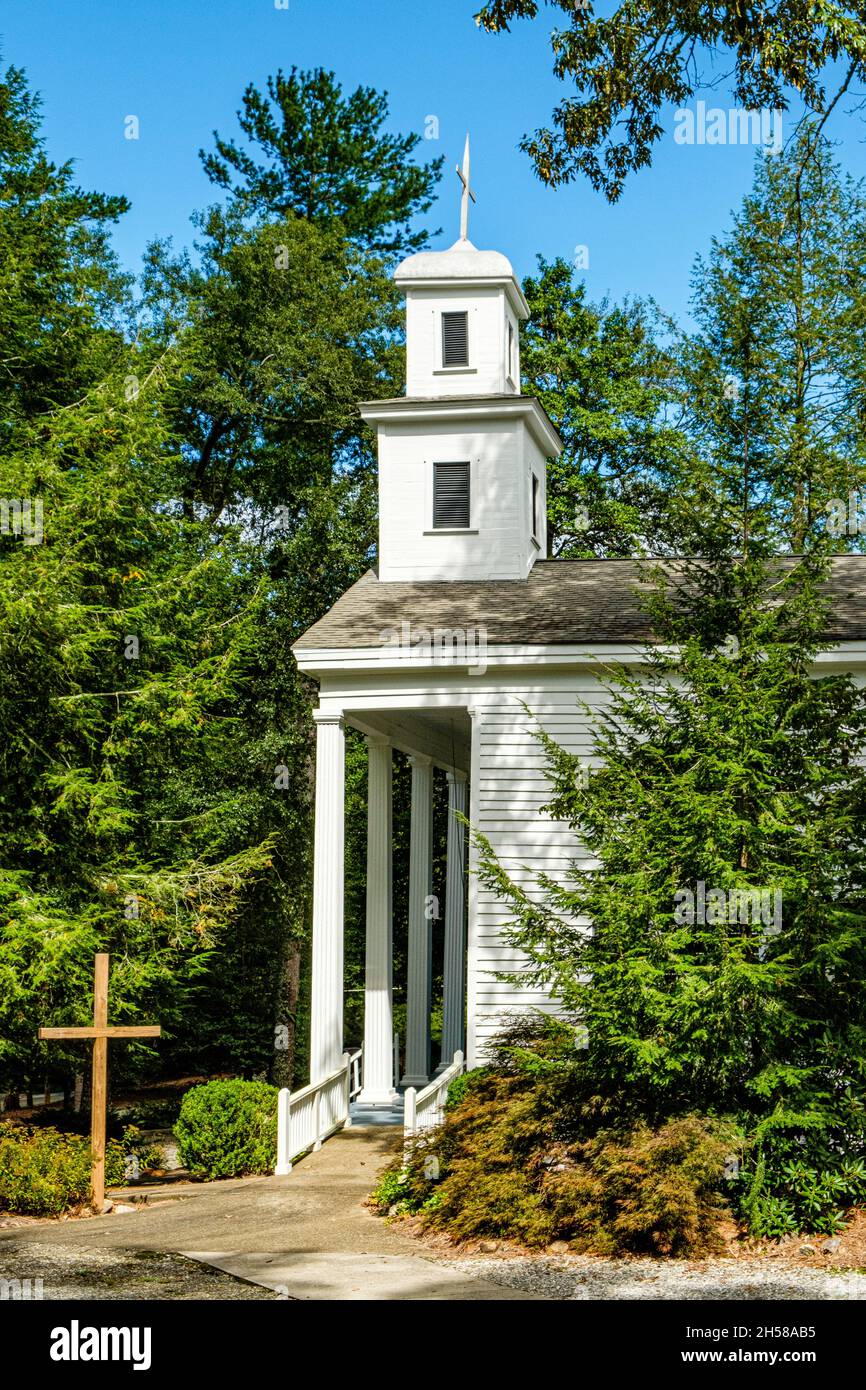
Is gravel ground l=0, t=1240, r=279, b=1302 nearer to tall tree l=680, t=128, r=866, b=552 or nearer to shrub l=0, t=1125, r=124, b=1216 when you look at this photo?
shrub l=0, t=1125, r=124, b=1216

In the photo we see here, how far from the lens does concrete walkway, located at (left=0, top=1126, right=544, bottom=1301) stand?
31.1 ft

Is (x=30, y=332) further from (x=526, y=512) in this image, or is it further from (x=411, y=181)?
(x=411, y=181)

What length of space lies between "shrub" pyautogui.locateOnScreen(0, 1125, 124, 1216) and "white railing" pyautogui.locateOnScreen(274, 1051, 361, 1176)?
2.08 metres

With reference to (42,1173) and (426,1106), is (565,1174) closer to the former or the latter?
(426,1106)

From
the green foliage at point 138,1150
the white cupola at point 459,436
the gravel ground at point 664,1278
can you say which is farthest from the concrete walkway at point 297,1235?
the white cupola at point 459,436

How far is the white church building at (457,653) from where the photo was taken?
16984 mm

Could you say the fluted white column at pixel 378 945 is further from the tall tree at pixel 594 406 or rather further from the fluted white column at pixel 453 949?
the tall tree at pixel 594 406

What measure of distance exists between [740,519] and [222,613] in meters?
17.5

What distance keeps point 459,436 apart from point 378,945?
751 cm

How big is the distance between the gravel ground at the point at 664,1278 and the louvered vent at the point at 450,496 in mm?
12246

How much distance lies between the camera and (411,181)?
36469mm

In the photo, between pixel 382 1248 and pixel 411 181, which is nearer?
pixel 382 1248

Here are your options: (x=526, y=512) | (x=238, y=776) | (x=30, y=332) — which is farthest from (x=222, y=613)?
(x=526, y=512)

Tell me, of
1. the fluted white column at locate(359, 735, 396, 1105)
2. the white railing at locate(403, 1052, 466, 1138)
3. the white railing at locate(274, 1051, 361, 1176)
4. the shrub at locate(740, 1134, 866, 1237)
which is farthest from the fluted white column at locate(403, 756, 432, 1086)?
the shrub at locate(740, 1134, 866, 1237)
